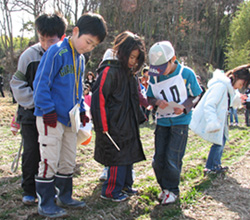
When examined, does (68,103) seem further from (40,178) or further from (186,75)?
(186,75)

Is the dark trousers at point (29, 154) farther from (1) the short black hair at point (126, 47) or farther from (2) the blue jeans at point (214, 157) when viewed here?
(2) the blue jeans at point (214, 157)

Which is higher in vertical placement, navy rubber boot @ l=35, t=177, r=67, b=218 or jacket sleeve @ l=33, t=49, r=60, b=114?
jacket sleeve @ l=33, t=49, r=60, b=114

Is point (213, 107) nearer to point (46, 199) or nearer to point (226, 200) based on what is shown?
point (226, 200)

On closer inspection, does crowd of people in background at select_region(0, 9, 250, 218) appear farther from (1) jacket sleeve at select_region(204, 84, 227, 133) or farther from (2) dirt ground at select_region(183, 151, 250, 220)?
(1) jacket sleeve at select_region(204, 84, 227, 133)

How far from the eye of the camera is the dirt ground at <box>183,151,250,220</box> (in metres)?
2.98

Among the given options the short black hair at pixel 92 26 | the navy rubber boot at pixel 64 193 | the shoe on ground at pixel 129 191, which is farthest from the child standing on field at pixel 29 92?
the shoe on ground at pixel 129 191

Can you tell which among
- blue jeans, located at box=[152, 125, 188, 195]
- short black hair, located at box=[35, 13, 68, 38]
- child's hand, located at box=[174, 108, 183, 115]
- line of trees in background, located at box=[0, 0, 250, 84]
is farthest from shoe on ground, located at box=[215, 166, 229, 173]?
line of trees in background, located at box=[0, 0, 250, 84]

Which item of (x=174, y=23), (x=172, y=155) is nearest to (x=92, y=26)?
(x=172, y=155)

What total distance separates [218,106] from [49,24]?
253 cm

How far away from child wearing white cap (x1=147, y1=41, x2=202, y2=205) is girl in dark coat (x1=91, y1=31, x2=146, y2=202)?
0.26 metres

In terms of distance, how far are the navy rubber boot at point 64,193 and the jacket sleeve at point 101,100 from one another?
2.08 feet

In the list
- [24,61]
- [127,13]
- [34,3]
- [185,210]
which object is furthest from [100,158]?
[127,13]

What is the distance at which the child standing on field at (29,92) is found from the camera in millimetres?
2819

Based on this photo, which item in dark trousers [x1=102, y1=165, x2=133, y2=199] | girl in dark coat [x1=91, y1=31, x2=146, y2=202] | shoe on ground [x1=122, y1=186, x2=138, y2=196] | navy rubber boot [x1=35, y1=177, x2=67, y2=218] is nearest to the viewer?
navy rubber boot [x1=35, y1=177, x2=67, y2=218]
